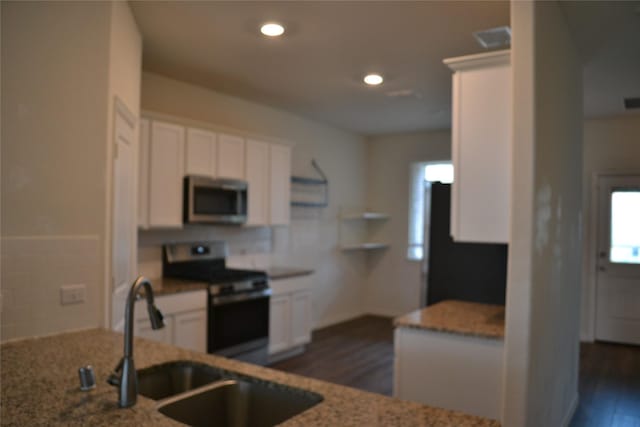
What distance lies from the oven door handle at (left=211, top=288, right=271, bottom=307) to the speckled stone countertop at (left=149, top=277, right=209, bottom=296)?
0.14m

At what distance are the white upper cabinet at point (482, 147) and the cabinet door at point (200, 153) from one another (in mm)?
2311

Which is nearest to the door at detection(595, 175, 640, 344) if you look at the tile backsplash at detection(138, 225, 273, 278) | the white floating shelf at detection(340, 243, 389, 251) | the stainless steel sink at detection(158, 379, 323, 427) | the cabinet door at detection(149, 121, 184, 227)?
the white floating shelf at detection(340, 243, 389, 251)

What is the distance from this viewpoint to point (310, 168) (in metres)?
6.18

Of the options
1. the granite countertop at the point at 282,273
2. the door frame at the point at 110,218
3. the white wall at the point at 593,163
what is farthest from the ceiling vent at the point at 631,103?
the door frame at the point at 110,218

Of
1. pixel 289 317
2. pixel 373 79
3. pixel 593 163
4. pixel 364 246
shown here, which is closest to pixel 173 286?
pixel 289 317

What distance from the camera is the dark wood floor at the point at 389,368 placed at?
3.73 metres

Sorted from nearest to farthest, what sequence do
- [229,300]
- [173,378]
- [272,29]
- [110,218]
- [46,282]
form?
[173,378] → [46,282] → [110,218] → [272,29] → [229,300]

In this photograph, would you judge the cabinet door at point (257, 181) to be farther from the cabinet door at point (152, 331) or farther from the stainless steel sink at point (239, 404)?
the stainless steel sink at point (239, 404)

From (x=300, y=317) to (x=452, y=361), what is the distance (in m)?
2.47

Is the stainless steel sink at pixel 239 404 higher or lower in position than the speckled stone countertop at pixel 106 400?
lower

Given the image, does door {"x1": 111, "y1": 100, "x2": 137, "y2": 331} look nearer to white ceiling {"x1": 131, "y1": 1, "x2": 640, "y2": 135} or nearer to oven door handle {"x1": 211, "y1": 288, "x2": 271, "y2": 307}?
white ceiling {"x1": 131, "y1": 1, "x2": 640, "y2": 135}

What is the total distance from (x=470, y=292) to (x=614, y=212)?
3067mm

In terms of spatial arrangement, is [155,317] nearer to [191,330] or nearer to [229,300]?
[191,330]

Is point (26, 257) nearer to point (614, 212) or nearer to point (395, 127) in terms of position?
point (395, 127)
